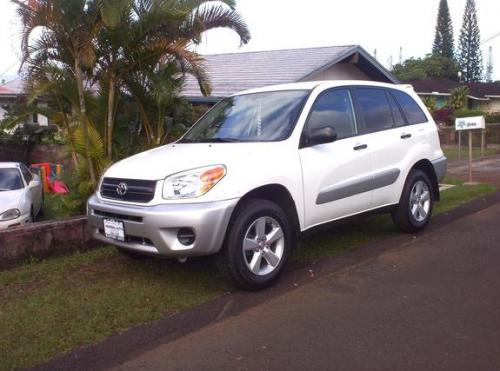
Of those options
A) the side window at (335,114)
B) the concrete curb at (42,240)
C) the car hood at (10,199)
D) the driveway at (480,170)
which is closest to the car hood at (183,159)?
the side window at (335,114)

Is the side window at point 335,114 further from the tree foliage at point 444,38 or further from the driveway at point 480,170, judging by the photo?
the tree foliage at point 444,38

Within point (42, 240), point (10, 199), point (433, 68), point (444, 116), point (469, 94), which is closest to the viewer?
point (42, 240)

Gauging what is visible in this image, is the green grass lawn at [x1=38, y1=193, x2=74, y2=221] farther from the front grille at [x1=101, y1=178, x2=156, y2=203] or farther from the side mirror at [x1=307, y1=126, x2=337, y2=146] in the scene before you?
the side mirror at [x1=307, y1=126, x2=337, y2=146]

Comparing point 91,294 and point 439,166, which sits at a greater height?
point 439,166

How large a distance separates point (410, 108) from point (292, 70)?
1063 centimetres

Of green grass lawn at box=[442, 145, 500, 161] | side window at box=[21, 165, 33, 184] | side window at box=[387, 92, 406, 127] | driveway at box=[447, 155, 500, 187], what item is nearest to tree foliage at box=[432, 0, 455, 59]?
green grass lawn at box=[442, 145, 500, 161]

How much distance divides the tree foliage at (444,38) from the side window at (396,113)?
73.8 m

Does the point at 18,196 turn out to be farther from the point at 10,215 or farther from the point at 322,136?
the point at 322,136

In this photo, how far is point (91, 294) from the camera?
16.8ft

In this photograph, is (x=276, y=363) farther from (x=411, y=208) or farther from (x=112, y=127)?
(x=112, y=127)

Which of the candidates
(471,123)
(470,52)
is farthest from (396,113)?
(470,52)

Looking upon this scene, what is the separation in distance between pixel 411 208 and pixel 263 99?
7.66ft

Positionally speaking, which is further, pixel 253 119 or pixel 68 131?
pixel 68 131

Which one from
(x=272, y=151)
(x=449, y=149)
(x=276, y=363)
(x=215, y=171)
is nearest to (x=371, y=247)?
(x=272, y=151)
